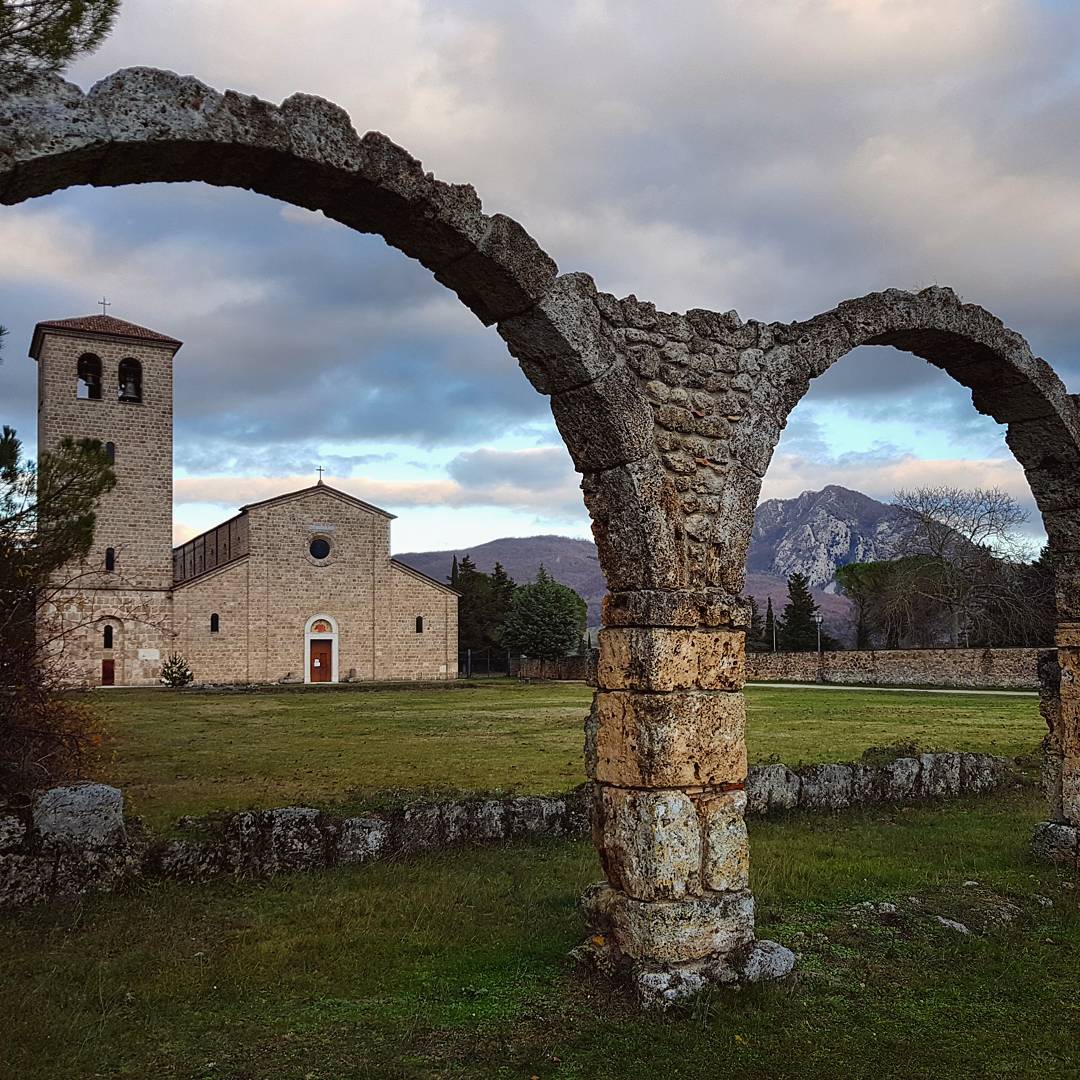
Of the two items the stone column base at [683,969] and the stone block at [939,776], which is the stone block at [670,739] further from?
the stone block at [939,776]

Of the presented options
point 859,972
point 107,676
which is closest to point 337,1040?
point 859,972

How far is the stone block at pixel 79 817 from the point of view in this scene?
290 inches

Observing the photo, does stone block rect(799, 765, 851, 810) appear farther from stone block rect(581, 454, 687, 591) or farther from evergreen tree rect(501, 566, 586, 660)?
evergreen tree rect(501, 566, 586, 660)

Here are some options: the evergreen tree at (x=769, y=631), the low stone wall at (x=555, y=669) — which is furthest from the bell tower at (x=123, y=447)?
the evergreen tree at (x=769, y=631)

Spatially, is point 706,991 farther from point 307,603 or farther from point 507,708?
point 307,603

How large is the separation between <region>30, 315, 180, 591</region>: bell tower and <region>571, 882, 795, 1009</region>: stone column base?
37.3m

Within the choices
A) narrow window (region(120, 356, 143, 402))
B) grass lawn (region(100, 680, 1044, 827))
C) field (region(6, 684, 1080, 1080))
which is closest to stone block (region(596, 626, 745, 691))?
field (region(6, 684, 1080, 1080))

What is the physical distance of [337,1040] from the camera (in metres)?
5.19

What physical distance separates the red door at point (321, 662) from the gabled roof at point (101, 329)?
551 inches

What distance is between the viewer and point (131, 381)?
41.2m

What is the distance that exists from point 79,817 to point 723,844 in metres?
4.73

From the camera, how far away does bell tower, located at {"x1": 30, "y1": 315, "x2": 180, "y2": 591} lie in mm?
39656

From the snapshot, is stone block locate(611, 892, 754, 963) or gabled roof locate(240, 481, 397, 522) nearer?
stone block locate(611, 892, 754, 963)

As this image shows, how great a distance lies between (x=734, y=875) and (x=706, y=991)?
68 centimetres
